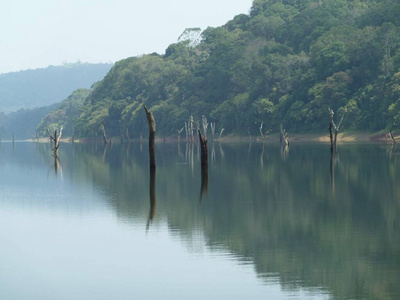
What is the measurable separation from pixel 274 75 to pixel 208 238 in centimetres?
10696

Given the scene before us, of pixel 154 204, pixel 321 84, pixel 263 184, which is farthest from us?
pixel 321 84

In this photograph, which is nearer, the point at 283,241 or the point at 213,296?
the point at 213,296

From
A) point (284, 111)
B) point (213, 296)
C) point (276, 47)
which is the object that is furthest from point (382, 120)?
point (213, 296)

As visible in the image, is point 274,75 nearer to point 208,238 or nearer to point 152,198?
point 152,198

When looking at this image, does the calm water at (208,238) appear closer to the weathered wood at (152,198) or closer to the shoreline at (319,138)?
Answer: the weathered wood at (152,198)

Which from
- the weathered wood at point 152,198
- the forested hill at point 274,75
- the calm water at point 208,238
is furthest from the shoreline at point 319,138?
the weathered wood at point 152,198

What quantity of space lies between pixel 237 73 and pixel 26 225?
116853 mm

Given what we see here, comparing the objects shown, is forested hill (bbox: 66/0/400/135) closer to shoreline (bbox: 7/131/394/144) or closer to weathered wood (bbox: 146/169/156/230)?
shoreline (bbox: 7/131/394/144)

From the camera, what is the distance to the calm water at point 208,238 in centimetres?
2059

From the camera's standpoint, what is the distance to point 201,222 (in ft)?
103

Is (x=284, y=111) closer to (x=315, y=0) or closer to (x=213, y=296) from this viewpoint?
(x=315, y=0)

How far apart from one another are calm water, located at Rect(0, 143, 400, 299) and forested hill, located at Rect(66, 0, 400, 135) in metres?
58.6

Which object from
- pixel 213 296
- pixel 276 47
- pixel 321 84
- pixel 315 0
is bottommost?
pixel 213 296

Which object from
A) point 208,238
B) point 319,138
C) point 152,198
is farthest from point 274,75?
point 208,238
